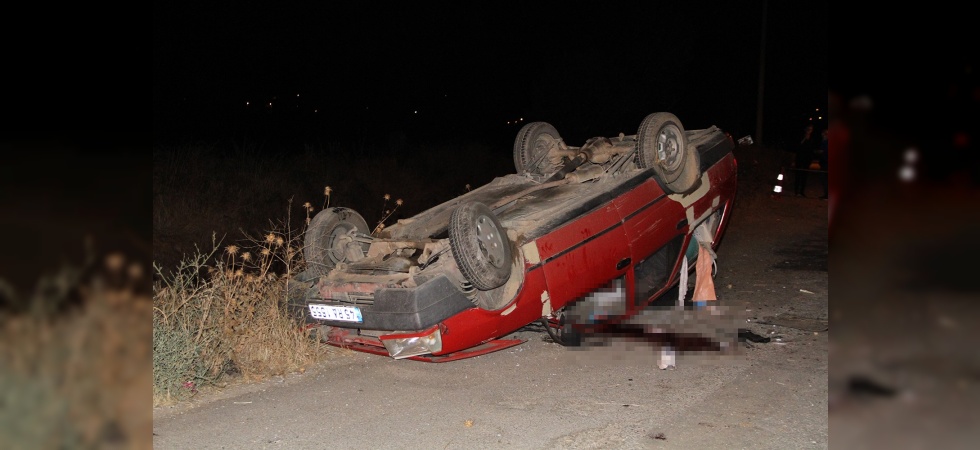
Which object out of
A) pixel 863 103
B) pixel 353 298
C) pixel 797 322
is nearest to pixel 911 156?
pixel 863 103

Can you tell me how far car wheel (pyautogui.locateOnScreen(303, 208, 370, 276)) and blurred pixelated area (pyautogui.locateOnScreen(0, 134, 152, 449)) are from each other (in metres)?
4.38

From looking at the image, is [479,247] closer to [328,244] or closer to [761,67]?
[328,244]

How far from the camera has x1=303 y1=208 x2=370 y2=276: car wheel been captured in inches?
250

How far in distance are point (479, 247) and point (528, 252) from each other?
0.55 meters

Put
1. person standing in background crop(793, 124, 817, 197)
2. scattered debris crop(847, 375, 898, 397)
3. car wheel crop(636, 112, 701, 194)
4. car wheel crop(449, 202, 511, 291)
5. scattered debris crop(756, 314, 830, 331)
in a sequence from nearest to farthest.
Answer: scattered debris crop(847, 375, 898, 397) → car wheel crop(449, 202, 511, 291) → car wheel crop(636, 112, 701, 194) → scattered debris crop(756, 314, 830, 331) → person standing in background crop(793, 124, 817, 197)

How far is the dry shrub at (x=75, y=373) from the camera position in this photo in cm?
178

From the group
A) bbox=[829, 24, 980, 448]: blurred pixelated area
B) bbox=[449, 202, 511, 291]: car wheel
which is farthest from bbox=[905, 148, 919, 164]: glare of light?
bbox=[449, 202, 511, 291]: car wheel

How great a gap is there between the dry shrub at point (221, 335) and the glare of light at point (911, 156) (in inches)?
169

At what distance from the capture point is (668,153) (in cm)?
694

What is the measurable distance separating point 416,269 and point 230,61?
15392 millimetres

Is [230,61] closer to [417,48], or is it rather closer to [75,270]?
A: [417,48]

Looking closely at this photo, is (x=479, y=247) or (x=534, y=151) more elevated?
(x=534, y=151)

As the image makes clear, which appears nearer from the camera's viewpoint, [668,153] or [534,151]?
[668,153]

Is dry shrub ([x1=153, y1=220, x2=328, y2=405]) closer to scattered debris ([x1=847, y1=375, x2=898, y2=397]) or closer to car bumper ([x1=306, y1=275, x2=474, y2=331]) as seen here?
car bumper ([x1=306, y1=275, x2=474, y2=331])
